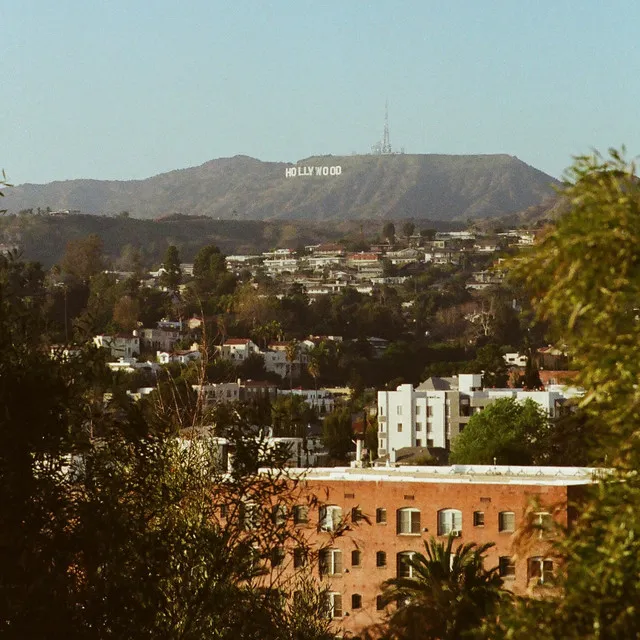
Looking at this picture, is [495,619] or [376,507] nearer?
[495,619]

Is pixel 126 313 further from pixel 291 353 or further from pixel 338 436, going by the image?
pixel 338 436

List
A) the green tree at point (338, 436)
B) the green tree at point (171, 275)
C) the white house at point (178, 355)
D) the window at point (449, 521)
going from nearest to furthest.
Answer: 1. the window at point (449, 521)
2. the green tree at point (338, 436)
3. the white house at point (178, 355)
4. the green tree at point (171, 275)

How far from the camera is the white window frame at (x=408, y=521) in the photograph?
130 feet

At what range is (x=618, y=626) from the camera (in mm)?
5938

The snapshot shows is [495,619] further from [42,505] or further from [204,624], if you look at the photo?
[204,624]

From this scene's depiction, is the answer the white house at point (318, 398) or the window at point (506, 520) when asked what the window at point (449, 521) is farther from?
the white house at point (318, 398)

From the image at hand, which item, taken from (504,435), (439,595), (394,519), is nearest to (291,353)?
(504,435)

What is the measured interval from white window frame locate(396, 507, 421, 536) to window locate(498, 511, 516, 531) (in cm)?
213

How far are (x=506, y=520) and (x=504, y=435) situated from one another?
3272cm

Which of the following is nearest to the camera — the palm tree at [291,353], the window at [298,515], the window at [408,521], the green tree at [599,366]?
the green tree at [599,366]

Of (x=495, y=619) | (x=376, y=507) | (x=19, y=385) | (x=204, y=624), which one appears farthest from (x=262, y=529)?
(x=376, y=507)

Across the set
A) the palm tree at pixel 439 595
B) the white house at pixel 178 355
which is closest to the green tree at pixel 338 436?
the white house at pixel 178 355

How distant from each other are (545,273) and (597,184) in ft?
1.24

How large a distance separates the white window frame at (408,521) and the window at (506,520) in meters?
2.13
